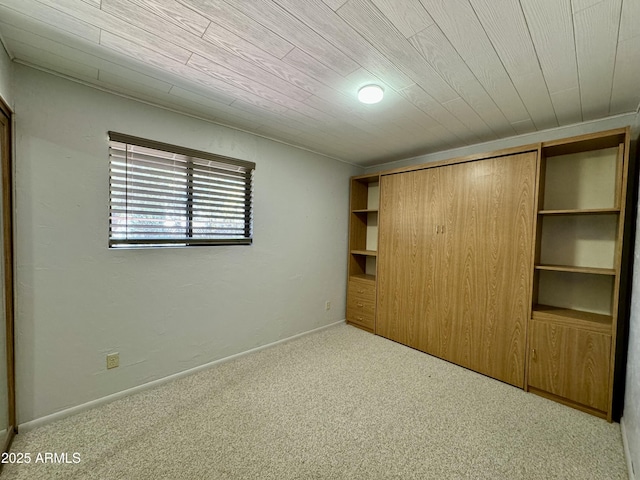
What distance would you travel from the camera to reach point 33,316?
1.59 m

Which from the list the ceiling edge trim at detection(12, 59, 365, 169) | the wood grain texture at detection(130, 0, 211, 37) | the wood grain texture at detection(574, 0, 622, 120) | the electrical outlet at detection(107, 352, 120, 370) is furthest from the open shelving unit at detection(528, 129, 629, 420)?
the electrical outlet at detection(107, 352, 120, 370)

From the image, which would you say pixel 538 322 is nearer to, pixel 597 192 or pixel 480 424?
pixel 480 424

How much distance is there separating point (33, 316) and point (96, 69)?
5.16 feet

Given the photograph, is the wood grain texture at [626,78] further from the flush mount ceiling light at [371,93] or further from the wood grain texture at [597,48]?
the flush mount ceiling light at [371,93]

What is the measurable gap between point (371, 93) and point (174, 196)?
1.72 meters

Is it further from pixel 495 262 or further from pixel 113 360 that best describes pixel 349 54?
pixel 113 360

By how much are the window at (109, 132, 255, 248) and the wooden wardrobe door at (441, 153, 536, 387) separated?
2.11 meters

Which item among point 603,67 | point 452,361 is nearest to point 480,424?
point 452,361

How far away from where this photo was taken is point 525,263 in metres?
2.16

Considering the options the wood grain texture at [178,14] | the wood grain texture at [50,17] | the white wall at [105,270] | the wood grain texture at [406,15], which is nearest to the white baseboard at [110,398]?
the white wall at [105,270]

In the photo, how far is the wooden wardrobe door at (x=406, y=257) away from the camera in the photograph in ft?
9.02

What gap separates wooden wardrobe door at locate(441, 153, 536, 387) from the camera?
2166mm

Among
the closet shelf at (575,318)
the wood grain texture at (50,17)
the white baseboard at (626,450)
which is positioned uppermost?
the wood grain texture at (50,17)

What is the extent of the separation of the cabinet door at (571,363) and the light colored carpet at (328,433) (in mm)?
130
